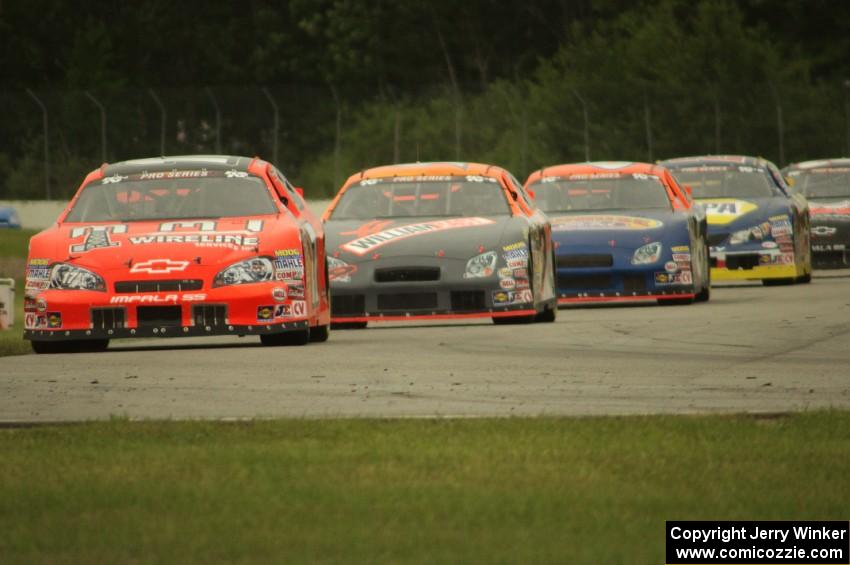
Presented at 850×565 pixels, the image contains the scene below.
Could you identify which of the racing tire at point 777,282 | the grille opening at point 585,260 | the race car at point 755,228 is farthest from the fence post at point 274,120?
Answer: the grille opening at point 585,260

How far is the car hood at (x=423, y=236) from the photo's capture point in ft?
57.0

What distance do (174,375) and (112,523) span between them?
532 cm

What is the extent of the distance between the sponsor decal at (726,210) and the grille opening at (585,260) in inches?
153

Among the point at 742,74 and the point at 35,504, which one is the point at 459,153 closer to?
the point at 742,74

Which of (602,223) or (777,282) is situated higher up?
(602,223)

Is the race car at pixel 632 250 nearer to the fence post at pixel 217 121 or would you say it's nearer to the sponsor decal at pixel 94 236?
the sponsor decal at pixel 94 236

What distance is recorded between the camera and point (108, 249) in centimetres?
1483

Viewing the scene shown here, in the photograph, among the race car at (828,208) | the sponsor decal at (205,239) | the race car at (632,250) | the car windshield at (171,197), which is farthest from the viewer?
the race car at (828,208)

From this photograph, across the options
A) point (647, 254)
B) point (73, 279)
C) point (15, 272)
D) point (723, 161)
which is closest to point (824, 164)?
point (723, 161)

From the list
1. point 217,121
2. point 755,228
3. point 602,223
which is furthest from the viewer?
point 217,121

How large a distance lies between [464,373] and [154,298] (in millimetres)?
3084

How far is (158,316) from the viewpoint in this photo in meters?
14.6

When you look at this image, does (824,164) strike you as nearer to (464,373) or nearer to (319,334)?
(319,334)

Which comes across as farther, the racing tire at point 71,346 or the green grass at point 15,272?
the green grass at point 15,272
